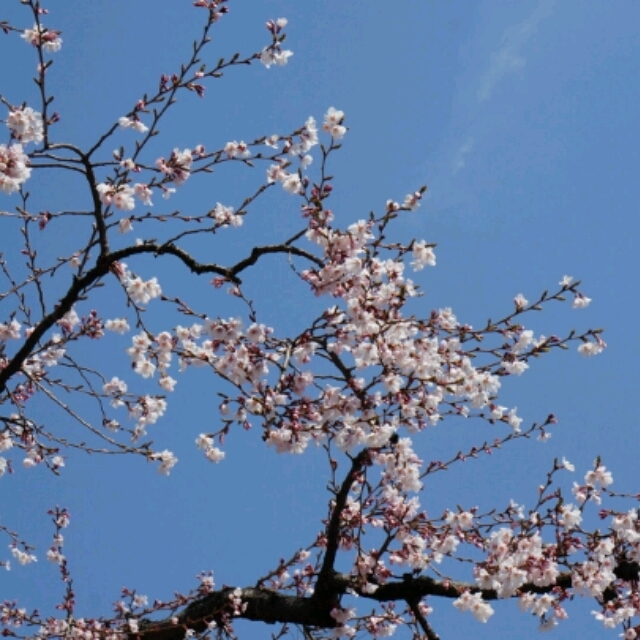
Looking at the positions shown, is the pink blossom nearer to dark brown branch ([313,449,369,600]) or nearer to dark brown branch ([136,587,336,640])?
dark brown branch ([313,449,369,600])

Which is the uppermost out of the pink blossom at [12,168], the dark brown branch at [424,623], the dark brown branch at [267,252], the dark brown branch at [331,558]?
the dark brown branch at [267,252]

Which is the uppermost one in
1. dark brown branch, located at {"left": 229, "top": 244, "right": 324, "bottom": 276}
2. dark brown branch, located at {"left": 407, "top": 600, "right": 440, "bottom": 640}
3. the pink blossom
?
dark brown branch, located at {"left": 229, "top": 244, "right": 324, "bottom": 276}

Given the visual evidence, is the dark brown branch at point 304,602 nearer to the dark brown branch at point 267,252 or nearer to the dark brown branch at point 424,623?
the dark brown branch at point 424,623

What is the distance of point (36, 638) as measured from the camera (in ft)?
21.4

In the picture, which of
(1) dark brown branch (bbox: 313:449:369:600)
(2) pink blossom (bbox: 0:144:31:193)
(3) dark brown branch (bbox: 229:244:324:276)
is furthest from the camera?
(1) dark brown branch (bbox: 313:449:369:600)


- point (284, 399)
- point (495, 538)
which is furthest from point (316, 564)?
point (284, 399)

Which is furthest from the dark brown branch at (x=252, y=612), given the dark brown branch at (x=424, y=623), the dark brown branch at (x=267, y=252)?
the dark brown branch at (x=267, y=252)

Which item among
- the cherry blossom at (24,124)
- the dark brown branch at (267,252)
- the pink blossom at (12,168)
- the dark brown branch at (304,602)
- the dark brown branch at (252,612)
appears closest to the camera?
the pink blossom at (12,168)

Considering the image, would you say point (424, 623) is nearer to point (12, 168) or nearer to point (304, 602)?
point (304, 602)

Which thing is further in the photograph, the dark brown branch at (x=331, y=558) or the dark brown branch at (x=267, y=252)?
the dark brown branch at (x=331, y=558)

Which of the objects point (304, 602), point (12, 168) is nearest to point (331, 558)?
point (304, 602)

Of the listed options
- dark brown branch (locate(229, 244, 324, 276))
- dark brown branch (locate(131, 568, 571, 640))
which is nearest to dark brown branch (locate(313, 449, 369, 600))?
dark brown branch (locate(131, 568, 571, 640))

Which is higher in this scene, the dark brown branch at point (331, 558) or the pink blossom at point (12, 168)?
the pink blossom at point (12, 168)

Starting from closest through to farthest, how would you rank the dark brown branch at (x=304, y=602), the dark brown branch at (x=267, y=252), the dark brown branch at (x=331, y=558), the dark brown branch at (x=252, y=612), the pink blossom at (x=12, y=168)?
1. the pink blossom at (x=12, y=168)
2. the dark brown branch at (x=267, y=252)
3. the dark brown branch at (x=304, y=602)
4. the dark brown branch at (x=331, y=558)
5. the dark brown branch at (x=252, y=612)
